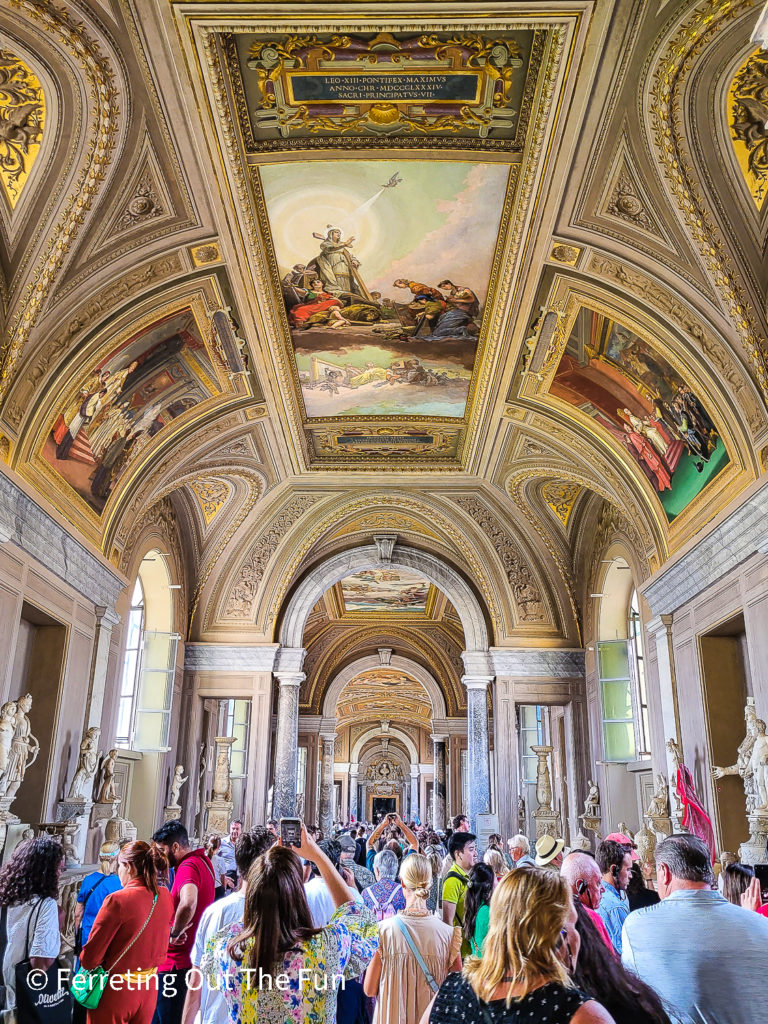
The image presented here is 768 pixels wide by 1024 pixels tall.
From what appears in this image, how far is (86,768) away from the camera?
1120 cm

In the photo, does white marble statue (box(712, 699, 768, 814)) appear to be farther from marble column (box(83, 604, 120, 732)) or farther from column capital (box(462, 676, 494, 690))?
marble column (box(83, 604, 120, 732))

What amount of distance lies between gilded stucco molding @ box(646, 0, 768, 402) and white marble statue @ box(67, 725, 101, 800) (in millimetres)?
9468

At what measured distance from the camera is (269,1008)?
118 inches

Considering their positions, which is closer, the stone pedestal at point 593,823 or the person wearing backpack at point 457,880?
the person wearing backpack at point 457,880

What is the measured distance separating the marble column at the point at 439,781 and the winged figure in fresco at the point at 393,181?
79.7 feet

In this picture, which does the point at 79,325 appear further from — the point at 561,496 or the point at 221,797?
the point at 221,797

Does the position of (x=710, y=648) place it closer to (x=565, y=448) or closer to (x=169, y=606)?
(x=565, y=448)

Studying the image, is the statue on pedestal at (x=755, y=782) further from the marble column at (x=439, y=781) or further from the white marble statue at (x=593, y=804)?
the marble column at (x=439, y=781)

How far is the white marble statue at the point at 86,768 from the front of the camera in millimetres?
10984

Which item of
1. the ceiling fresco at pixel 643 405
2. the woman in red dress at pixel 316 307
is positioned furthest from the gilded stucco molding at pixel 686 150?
the woman in red dress at pixel 316 307

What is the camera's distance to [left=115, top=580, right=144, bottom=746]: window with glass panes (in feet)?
49.7

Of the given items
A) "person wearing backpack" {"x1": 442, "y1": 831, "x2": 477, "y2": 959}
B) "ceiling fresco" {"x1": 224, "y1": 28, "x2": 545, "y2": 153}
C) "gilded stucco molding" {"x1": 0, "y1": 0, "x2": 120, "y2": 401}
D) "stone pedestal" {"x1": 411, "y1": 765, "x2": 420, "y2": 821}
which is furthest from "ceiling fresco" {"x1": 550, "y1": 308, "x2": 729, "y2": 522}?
"stone pedestal" {"x1": 411, "y1": 765, "x2": 420, "y2": 821}

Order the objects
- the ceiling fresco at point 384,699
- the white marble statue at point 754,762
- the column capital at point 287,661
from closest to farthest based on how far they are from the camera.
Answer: the white marble statue at point 754,762, the column capital at point 287,661, the ceiling fresco at point 384,699

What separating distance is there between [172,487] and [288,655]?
5.34 meters
